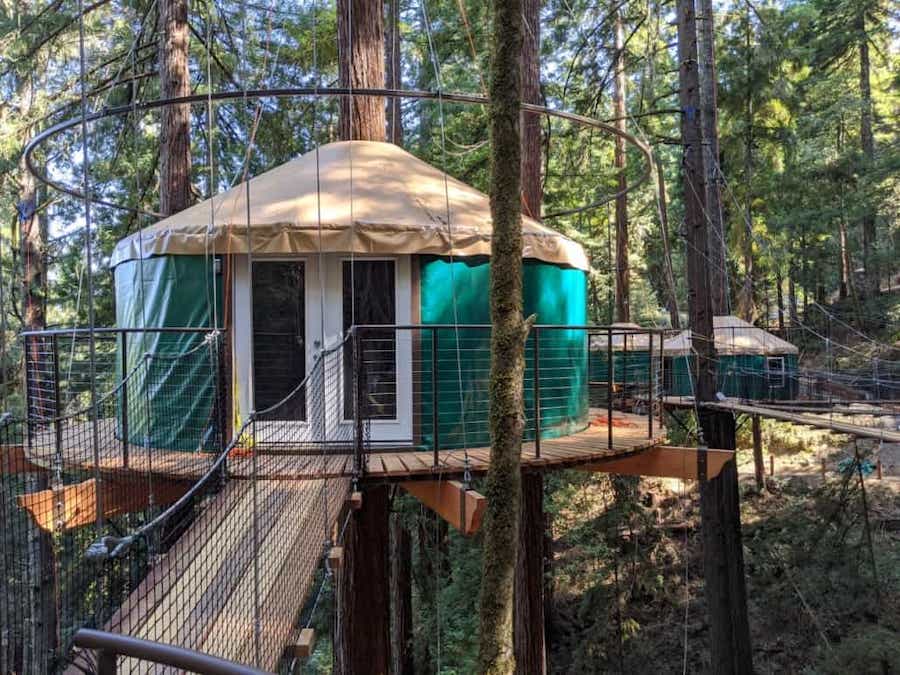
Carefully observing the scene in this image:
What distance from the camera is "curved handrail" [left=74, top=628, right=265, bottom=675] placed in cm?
125

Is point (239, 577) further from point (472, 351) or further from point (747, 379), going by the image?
point (747, 379)

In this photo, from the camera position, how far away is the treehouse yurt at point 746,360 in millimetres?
12883

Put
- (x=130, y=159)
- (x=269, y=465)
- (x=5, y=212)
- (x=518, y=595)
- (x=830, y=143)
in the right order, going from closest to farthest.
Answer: (x=269, y=465), (x=518, y=595), (x=130, y=159), (x=5, y=212), (x=830, y=143)

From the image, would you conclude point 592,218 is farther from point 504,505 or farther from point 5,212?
point 504,505

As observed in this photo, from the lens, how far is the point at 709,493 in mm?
7488

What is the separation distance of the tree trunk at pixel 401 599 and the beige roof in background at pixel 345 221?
653 cm

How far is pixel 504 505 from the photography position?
2.76 meters

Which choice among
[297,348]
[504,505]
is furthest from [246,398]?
[504,505]

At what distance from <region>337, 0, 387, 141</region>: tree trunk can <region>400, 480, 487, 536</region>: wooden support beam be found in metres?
4.78

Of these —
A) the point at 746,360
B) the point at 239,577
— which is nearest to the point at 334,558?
the point at 239,577

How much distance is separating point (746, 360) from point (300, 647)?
12644mm

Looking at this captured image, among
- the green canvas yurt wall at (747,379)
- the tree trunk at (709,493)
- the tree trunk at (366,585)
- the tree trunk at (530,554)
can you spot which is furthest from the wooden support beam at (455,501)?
the green canvas yurt wall at (747,379)

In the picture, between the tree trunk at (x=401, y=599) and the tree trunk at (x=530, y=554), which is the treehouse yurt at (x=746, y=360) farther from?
the tree trunk at (x=530, y=554)

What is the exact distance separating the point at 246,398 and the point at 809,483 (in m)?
13.3
